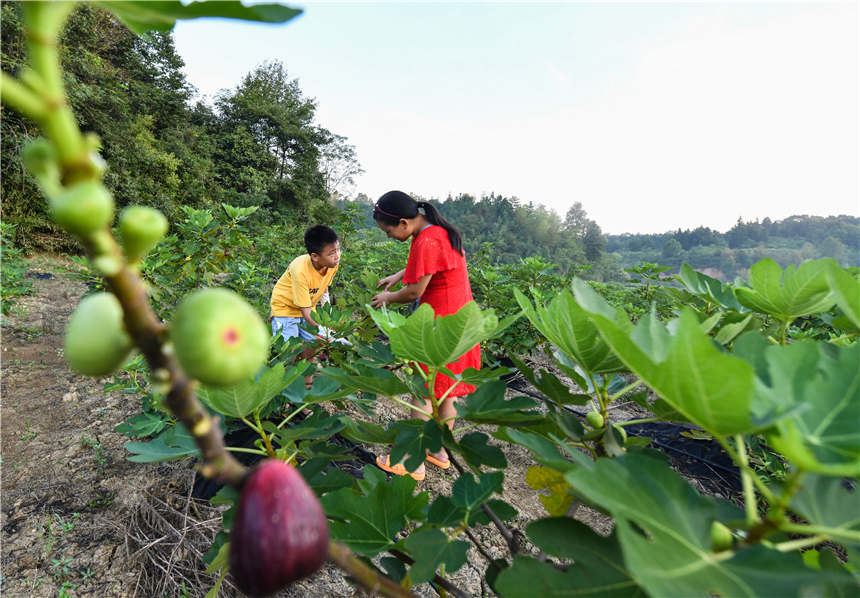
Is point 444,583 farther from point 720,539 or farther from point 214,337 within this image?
point 214,337

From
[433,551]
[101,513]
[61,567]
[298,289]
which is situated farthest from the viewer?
[298,289]

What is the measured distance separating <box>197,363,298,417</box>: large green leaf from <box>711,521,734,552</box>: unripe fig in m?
0.69

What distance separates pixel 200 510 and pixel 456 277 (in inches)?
87.6

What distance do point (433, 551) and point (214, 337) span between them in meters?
0.58

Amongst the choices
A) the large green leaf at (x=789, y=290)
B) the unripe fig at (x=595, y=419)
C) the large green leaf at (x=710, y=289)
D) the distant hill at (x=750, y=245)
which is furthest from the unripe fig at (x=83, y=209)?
the distant hill at (x=750, y=245)

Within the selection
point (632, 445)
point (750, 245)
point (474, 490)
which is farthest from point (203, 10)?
point (750, 245)

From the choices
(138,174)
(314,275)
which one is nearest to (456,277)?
(314,275)

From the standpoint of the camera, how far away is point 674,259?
5125cm

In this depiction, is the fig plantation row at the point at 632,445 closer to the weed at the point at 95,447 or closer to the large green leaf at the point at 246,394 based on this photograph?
the large green leaf at the point at 246,394

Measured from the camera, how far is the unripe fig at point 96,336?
31 cm

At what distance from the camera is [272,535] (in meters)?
0.31

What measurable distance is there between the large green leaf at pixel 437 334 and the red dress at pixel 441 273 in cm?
173

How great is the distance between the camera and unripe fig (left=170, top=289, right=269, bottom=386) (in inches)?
11.2

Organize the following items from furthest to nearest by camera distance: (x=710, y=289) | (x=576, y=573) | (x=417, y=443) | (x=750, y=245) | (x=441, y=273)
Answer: (x=750, y=245)
(x=441, y=273)
(x=710, y=289)
(x=417, y=443)
(x=576, y=573)
